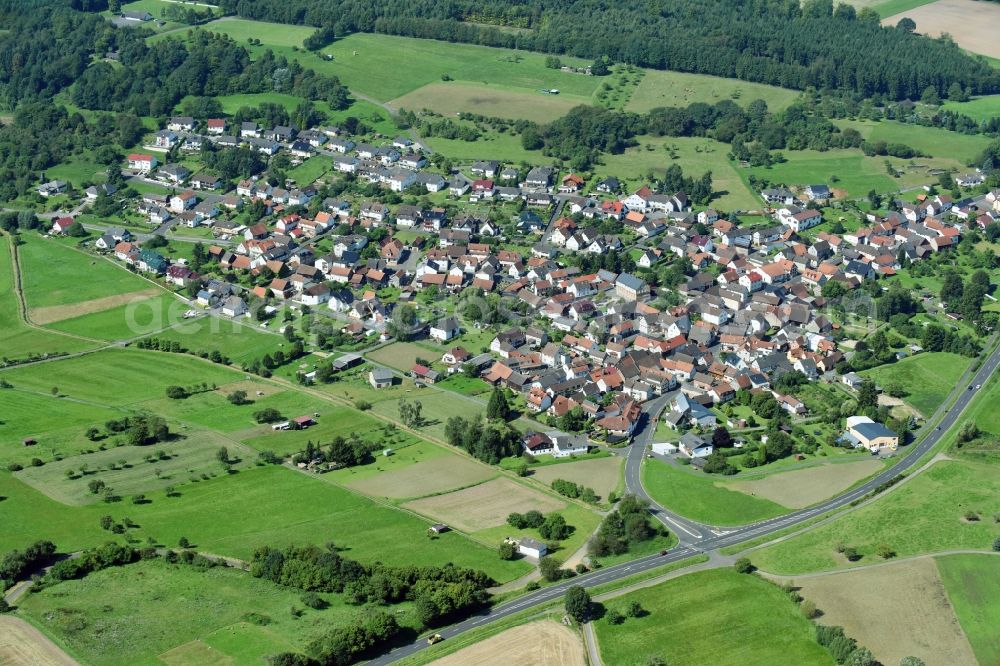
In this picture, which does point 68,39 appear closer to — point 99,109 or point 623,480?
point 99,109

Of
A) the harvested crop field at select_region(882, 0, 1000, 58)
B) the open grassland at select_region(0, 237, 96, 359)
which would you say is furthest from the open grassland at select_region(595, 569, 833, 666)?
the harvested crop field at select_region(882, 0, 1000, 58)

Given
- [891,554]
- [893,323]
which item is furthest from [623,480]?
[893,323]

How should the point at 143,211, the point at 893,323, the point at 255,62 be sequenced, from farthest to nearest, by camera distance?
1. the point at 255,62
2. the point at 143,211
3. the point at 893,323

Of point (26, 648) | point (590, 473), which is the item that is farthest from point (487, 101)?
point (26, 648)

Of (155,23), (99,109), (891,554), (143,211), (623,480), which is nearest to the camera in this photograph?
(891,554)

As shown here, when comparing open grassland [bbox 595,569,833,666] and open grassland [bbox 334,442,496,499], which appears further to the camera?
open grassland [bbox 334,442,496,499]

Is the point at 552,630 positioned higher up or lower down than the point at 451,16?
lower down

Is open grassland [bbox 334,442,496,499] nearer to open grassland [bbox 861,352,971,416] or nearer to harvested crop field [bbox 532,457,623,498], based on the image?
harvested crop field [bbox 532,457,623,498]
